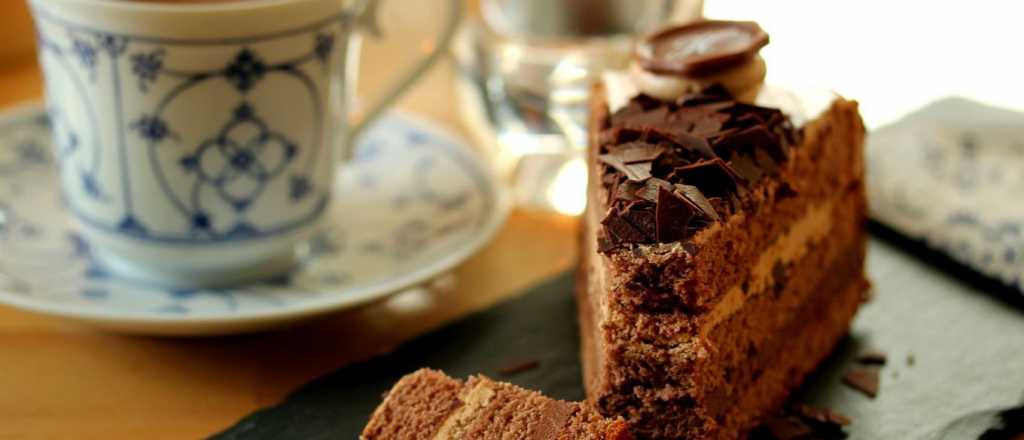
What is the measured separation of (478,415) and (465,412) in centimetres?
2

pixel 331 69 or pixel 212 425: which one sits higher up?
pixel 331 69

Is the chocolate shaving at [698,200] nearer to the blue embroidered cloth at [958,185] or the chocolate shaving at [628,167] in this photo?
the chocolate shaving at [628,167]

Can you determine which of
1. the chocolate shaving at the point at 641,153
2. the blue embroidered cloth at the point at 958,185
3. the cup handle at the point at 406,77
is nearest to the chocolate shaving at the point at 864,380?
the blue embroidered cloth at the point at 958,185

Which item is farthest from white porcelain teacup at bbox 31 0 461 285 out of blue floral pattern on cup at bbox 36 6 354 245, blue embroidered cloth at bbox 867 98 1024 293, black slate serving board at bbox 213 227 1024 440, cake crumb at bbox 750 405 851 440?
blue embroidered cloth at bbox 867 98 1024 293

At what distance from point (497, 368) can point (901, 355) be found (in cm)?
55

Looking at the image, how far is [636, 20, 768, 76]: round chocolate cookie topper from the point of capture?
139 cm

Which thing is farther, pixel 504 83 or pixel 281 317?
pixel 504 83

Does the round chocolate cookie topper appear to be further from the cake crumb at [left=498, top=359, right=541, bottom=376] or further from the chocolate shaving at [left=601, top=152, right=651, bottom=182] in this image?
the cake crumb at [left=498, top=359, right=541, bottom=376]

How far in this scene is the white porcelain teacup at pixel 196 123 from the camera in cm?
137

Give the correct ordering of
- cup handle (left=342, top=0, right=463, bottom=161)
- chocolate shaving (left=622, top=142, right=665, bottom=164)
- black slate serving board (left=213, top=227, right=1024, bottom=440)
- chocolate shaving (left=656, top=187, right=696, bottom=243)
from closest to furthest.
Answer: chocolate shaving (left=656, top=187, right=696, bottom=243) < chocolate shaving (left=622, top=142, right=665, bottom=164) < black slate serving board (left=213, top=227, right=1024, bottom=440) < cup handle (left=342, top=0, right=463, bottom=161)

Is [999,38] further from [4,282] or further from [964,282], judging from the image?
[4,282]

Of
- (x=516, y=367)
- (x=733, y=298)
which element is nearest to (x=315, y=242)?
(x=516, y=367)

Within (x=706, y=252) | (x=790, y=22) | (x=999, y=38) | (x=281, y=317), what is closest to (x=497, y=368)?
(x=281, y=317)

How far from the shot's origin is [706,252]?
1.16 metres
